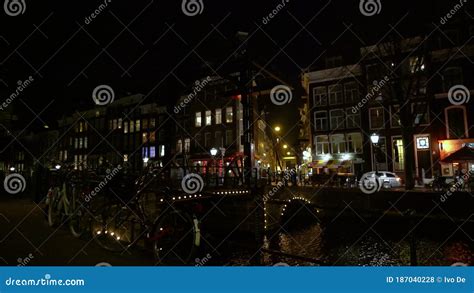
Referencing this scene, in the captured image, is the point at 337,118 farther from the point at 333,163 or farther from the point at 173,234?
the point at 173,234

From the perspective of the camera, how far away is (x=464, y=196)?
14812 millimetres

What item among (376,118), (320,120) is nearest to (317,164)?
(320,120)

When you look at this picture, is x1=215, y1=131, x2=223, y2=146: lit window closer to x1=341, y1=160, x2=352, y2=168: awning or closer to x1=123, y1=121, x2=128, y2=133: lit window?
x1=341, y1=160, x2=352, y2=168: awning

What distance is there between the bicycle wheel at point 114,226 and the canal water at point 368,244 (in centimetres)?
375

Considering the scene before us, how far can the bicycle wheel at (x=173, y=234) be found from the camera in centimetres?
639

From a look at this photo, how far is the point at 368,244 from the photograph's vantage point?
489 inches

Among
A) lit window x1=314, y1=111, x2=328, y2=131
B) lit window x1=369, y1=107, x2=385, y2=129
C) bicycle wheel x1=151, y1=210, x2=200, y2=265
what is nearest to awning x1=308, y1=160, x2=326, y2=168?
lit window x1=314, y1=111, x2=328, y2=131

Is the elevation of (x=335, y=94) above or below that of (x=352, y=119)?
above

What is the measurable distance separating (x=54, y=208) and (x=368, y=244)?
1149 cm

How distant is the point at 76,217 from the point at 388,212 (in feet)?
49.6

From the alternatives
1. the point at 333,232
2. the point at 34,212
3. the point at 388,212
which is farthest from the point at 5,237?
the point at 388,212

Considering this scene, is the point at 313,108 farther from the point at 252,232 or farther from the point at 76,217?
the point at 76,217

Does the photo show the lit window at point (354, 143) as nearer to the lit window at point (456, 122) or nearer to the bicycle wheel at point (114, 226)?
the lit window at point (456, 122)

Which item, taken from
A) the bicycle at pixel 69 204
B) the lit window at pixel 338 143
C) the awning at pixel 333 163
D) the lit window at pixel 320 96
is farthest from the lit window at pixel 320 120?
the bicycle at pixel 69 204
